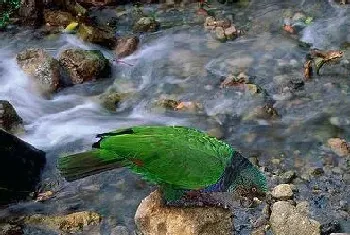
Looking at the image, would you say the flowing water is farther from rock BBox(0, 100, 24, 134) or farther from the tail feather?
the tail feather

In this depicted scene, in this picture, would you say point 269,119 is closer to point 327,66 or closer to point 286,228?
point 327,66

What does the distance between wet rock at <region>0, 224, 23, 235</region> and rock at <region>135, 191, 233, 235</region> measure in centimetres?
107

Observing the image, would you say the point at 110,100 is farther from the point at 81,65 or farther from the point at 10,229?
the point at 10,229

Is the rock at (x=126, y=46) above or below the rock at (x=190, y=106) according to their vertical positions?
above

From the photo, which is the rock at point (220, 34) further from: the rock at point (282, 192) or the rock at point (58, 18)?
the rock at point (282, 192)

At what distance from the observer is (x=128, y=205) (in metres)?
5.07

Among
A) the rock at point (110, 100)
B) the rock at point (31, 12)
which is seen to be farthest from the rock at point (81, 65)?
the rock at point (31, 12)

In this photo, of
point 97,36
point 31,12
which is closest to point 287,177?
point 97,36

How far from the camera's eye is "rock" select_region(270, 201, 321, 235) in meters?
4.37

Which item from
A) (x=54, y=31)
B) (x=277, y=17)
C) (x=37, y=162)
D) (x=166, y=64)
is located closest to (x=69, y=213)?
(x=37, y=162)

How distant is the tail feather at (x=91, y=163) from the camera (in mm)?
3859

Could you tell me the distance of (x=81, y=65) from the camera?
24.4ft

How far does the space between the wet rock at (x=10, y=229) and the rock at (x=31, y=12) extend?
5.09 m

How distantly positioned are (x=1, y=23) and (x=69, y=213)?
205 inches
